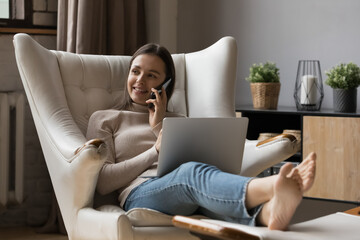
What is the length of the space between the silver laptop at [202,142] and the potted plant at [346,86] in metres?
1.13

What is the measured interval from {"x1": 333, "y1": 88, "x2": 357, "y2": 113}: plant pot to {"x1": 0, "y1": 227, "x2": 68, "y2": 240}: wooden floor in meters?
1.58

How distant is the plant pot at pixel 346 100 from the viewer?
9.71 feet

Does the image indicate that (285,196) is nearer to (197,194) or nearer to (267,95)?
(197,194)

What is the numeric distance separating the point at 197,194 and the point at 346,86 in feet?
4.97

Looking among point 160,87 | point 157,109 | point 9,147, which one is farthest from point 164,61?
point 9,147

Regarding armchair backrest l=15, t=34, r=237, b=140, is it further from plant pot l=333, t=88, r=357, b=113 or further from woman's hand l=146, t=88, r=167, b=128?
plant pot l=333, t=88, r=357, b=113

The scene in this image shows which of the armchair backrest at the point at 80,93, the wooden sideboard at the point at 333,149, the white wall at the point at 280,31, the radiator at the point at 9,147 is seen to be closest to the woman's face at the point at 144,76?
the armchair backrest at the point at 80,93

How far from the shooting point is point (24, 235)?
3.19 metres

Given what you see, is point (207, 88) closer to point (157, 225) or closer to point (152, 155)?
point (152, 155)

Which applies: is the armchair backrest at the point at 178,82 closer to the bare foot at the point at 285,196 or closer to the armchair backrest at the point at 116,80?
the armchair backrest at the point at 116,80

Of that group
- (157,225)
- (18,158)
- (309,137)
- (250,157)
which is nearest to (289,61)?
(309,137)

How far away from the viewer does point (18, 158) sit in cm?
313

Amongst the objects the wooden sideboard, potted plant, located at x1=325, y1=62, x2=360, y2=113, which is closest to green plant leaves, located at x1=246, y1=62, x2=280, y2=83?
the wooden sideboard

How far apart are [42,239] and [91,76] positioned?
1099 millimetres
